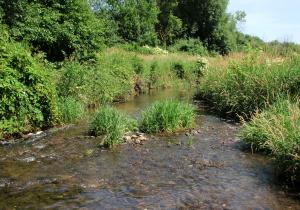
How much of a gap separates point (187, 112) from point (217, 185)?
461 centimetres

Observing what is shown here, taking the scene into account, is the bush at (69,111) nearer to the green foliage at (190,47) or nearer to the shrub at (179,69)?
the shrub at (179,69)

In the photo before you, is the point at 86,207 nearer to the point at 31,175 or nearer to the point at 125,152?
the point at 31,175

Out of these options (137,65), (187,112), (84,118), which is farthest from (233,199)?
(137,65)

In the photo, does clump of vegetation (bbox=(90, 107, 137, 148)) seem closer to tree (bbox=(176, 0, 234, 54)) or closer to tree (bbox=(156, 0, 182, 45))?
tree (bbox=(156, 0, 182, 45))

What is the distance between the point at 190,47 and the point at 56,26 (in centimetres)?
2558

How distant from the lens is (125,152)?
32.4 ft

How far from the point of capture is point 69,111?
12.7 metres

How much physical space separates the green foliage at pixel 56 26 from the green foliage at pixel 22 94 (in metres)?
4.37

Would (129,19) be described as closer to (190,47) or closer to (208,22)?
(190,47)

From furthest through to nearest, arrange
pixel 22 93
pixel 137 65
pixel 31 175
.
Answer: pixel 137 65 → pixel 22 93 → pixel 31 175

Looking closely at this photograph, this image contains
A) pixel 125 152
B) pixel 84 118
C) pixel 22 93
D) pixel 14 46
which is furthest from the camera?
pixel 84 118

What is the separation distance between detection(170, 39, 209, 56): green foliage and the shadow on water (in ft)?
101

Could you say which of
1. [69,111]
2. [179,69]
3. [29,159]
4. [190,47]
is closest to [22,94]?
[29,159]

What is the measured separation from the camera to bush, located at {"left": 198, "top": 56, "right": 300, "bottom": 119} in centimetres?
1242
